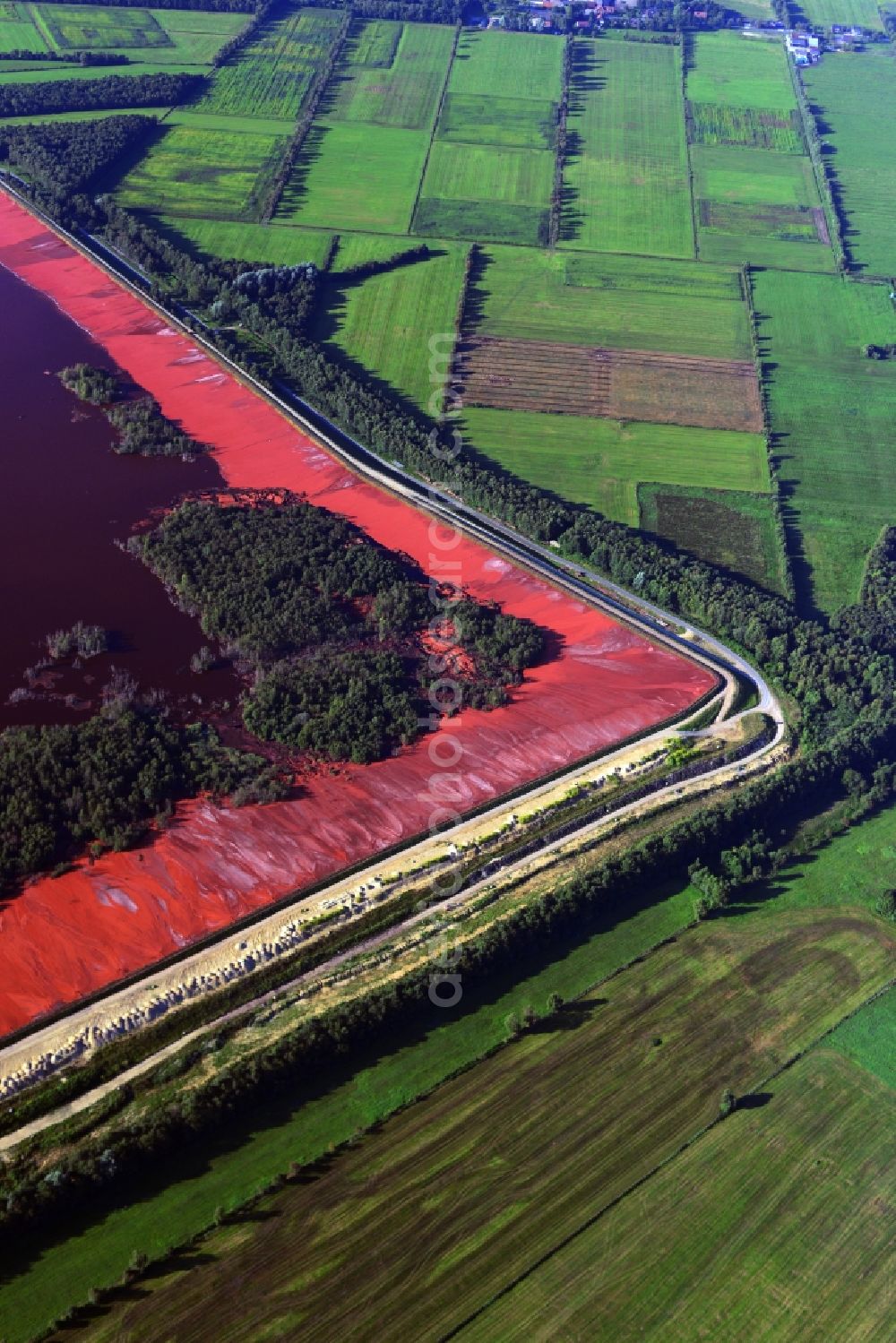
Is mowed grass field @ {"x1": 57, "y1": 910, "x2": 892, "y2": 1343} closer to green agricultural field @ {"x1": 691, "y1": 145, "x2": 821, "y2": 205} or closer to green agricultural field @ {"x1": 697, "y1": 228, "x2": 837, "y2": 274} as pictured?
green agricultural field @ {"x1": 697, "y1": 228, "x2": 837, "y2": 274}

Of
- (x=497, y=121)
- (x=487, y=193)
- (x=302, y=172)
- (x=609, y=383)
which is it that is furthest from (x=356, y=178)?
(x=609, y=383)

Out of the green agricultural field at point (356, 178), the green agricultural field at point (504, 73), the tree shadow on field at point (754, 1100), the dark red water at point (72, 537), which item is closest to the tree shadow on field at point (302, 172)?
the green agricultural field at point (356, 178)

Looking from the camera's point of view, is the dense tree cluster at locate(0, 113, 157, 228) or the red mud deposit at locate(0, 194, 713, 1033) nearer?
the red mud deposit at locate(0, 194, 713, 1033)

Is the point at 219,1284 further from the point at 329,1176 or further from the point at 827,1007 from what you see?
the point at 827,1007

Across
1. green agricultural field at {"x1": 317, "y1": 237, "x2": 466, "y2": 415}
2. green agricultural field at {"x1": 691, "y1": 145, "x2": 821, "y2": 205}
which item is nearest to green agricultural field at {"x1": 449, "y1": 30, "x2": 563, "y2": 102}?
green agricultural field at {"x1": 691, "y1": 145, "x2": 821, "y2": 205}

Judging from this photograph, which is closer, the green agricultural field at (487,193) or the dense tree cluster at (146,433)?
the dense tree cluster at (146,433)

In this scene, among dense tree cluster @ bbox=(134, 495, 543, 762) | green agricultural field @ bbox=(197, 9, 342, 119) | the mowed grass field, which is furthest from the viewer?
green agricultural field @ bbox=(197, 9, 342, 119)

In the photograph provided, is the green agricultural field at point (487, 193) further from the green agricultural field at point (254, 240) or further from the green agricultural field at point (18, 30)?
the green agricultural field at point (18, 30)
